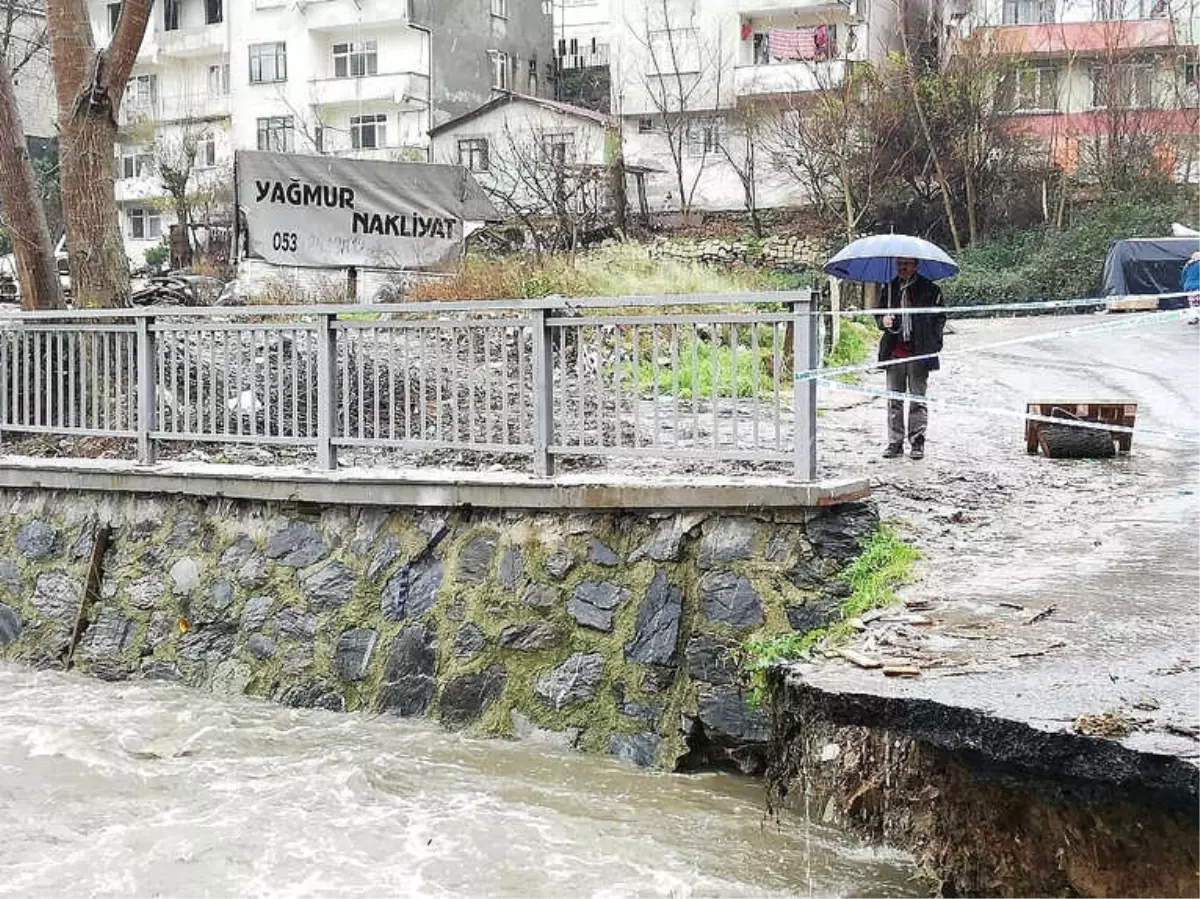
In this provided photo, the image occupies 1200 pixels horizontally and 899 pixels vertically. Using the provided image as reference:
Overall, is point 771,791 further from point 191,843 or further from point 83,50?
point 83,50

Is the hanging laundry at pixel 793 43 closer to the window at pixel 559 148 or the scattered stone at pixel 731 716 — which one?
the window at pixel 559 148

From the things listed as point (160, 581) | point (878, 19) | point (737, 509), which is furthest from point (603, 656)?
point (878, 19)

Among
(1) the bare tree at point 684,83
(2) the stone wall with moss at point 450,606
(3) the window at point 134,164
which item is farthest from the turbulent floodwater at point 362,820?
(3) the window at point 134,164

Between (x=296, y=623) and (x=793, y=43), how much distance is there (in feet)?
106

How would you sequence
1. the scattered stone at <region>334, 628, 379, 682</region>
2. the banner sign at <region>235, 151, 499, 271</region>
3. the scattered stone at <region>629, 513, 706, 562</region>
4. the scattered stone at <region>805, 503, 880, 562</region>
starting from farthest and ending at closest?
the banner sign at <region>235, 151, 499, 271</region> → the scattered stone at <region>334, 628, 379, 682</region> → the scattered stone at <region>629, 513, 706, 562</region> → the scattered stone at <region>805, 503, 880, 562</region>

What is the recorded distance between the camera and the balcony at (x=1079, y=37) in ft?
113

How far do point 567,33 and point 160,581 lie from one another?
43709 millimetres

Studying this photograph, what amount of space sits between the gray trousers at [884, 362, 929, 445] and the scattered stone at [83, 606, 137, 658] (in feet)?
18.2

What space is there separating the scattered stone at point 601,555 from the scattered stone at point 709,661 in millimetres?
630

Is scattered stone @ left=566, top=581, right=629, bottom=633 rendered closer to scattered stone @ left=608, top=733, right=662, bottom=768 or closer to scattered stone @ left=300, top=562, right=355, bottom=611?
scattered stone @ left=608, top=733, right=662, bottom=768

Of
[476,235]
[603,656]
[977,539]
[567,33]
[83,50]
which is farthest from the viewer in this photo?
[567,33]

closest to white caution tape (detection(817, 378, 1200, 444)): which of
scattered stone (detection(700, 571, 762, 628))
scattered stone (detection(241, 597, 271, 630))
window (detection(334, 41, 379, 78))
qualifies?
scattered stone (detection(700, 571, 762, 628))

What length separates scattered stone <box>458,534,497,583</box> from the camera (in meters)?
7.24

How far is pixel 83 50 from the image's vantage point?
11.7 metres
